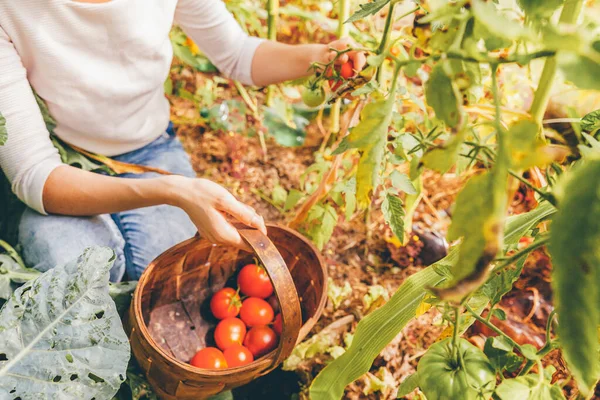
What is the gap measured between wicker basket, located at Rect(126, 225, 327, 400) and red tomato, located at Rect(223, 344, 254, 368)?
12cm

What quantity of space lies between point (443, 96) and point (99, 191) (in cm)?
88

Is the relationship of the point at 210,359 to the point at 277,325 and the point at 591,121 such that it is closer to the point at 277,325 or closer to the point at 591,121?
the point at 277,325

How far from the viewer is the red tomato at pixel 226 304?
1260 millimetres

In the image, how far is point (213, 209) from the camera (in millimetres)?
967

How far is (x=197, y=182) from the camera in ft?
3.28

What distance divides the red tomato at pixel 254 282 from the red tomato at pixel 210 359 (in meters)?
0.18

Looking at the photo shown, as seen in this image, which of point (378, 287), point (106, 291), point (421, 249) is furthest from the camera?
point (421, 249)

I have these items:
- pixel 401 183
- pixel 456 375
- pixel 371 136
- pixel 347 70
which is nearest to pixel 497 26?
pixel 371 136

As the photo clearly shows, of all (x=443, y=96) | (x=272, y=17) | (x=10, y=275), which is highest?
(x=443, y=96)

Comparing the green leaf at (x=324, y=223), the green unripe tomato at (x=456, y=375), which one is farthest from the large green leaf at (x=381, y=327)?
the green leaf at (x=324, y=223)

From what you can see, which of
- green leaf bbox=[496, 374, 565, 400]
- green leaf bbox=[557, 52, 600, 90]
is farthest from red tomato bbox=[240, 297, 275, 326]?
green leaf bbox=[557, 52, 600, 90]

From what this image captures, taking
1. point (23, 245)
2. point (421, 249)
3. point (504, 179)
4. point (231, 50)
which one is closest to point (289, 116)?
point (231, 50)

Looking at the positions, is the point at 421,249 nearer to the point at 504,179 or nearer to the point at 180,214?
the point at 180,214

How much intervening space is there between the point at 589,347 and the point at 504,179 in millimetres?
145
